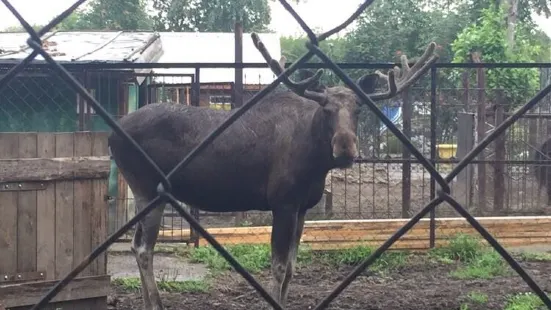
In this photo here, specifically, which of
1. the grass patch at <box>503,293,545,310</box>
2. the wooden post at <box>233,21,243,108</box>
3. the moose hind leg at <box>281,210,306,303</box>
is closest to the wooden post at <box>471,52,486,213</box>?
the wooden post at <box>233,21,243,108</box>

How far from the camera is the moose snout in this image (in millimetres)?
5438

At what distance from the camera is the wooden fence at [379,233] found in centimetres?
855

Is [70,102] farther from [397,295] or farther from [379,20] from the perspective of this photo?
[379,20]

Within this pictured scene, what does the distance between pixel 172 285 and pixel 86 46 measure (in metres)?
6.27

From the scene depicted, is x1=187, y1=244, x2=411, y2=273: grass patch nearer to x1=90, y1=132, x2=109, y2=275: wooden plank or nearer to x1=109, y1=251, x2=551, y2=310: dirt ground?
x1=109, y1=251, x2=551, y2=310: dirt ground

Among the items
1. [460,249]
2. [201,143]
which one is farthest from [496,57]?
[201,143]

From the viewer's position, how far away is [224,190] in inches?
252

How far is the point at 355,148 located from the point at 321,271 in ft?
8.77

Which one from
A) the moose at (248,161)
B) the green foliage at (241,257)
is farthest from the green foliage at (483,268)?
the moose at (248,161)

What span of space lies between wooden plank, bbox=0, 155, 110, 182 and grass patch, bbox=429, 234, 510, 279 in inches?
143

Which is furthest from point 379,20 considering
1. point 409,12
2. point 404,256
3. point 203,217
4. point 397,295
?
point 397,295

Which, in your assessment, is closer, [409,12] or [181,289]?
[181,289]

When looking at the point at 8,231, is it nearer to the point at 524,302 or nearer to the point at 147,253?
the point at 147,253

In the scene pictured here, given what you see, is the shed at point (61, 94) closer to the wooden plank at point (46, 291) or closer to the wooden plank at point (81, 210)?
the wooden plank at point (81, 210)
